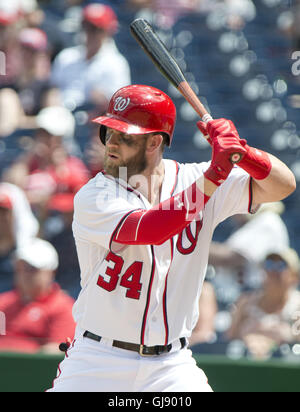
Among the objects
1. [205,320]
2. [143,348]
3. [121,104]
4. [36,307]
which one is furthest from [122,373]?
[36,307]

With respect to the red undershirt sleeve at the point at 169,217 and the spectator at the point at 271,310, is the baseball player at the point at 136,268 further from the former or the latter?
the spectator at the point at 271,310

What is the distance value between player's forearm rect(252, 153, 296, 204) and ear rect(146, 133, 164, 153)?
0.40m

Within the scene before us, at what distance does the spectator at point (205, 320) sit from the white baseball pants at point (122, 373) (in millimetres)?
1496

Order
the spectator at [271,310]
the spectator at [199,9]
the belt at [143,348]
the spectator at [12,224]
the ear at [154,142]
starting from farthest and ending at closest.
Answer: the spectator at [199,9] → the spectator at [12,224] → the spectator at [271,310] → the ear at [154,142] → the belt at [143,348]

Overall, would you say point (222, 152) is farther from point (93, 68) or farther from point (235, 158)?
point (93, 68)

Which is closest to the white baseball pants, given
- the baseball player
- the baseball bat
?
the baseball player

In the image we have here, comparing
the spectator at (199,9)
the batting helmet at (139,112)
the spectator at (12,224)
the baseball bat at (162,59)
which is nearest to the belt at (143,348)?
the batting helmet at (139,112)

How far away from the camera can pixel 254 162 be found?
2799mm

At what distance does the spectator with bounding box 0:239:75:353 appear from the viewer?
4.45 m

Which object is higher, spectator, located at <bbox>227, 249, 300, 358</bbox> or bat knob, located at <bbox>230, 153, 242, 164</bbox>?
A: bat knob, located at <bbox>230, 153, 242, 164</bbox>

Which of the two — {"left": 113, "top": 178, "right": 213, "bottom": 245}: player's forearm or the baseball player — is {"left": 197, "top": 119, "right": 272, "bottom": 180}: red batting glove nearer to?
the baseball player

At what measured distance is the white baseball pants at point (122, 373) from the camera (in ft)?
9.41

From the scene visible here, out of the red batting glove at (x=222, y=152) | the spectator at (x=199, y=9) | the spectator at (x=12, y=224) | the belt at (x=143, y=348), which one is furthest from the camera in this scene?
the spectator at (x=199, y=9)
